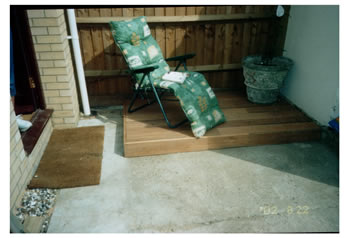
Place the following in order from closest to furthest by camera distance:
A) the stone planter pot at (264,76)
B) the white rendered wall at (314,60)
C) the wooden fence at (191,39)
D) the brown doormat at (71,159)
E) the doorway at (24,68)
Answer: the brown doormat at (71,159) < the doorway at (24,68) < the white rendered wall at (314,60) < the stone planter pot at (264,76) < the wooden fence at (191,39)

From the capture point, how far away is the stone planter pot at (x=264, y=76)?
10.7ft

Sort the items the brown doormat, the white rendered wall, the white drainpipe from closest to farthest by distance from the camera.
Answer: the brown doormat < the white rendered wall < the white drainpipe

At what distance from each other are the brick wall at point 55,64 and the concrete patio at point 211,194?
767 millimetres

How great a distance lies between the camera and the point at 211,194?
7.34ft

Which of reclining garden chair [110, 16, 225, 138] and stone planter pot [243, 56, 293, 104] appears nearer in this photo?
reclining garden chair [110, 16, 225, 138]

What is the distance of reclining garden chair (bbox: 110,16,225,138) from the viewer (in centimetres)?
275

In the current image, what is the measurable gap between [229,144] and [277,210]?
0.93m

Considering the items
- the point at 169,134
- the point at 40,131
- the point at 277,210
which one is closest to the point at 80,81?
the point at 40,131

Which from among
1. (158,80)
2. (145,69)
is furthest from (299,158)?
(145,69)

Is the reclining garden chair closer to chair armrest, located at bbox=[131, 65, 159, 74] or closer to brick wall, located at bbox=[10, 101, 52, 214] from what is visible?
chair armrest, located at bbox=[131, 65, 159, 74]

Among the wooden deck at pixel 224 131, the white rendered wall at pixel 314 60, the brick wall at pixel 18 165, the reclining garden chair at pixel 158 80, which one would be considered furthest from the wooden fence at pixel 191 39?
the brick wall at pixel 18 165

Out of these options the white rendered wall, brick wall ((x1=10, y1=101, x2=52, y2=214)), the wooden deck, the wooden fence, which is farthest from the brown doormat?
the white rendered wall

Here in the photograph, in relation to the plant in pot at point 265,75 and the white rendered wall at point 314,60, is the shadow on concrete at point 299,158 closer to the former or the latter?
the white rendered wall at point 314,60

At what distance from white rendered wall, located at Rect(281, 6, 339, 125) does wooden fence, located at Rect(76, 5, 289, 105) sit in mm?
306
